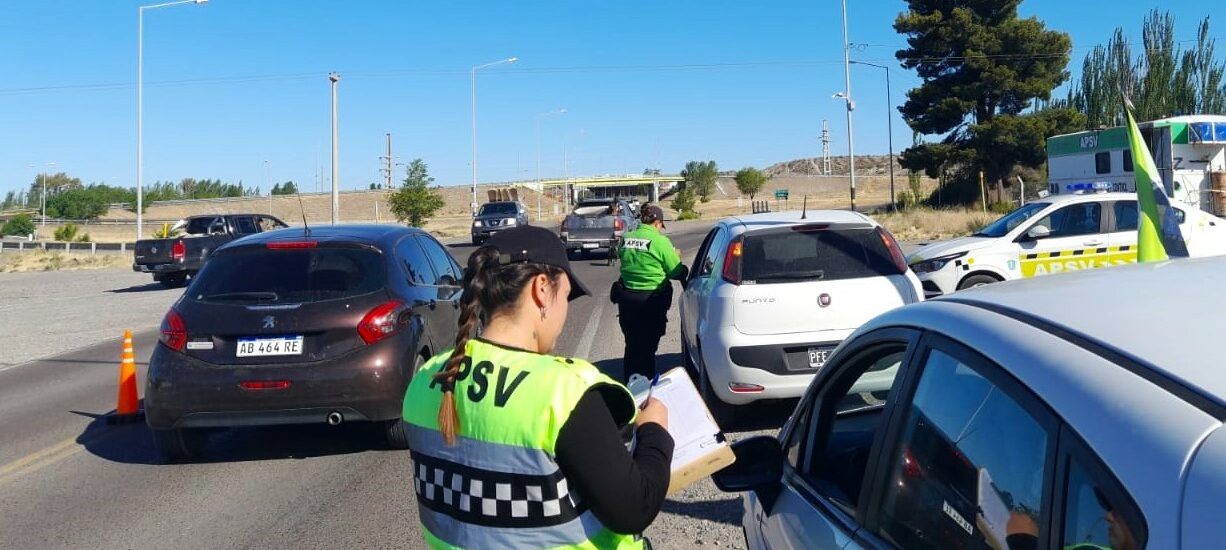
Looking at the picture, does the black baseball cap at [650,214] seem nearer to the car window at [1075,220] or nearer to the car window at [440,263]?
the car window at [440,263]

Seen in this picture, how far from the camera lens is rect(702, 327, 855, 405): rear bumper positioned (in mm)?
8039

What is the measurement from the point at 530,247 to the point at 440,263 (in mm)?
7123

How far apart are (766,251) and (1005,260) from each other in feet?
23.4

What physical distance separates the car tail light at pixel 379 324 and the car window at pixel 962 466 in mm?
5489

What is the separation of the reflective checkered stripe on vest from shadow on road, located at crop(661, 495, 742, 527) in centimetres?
367

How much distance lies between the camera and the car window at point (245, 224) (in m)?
28.5

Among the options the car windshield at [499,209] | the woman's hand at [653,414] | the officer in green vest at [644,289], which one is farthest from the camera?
the car windshield at [499,209]

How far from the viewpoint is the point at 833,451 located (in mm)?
3525

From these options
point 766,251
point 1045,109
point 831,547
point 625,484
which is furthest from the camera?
point 1045,109

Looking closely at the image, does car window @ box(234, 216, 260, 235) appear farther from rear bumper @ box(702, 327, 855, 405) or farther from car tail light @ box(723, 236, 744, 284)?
rear bumper @ box(702, 327, 855, 405)

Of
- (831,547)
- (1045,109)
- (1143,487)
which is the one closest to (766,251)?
(831,547)

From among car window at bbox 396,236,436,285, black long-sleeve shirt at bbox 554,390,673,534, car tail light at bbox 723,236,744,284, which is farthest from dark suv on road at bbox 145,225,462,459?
black long-sleeve shirt at bbox 554,390,673,534

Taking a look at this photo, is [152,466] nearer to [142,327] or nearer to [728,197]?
[142,327]

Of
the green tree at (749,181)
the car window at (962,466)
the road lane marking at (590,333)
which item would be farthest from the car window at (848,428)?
the green tree at (749,181)
